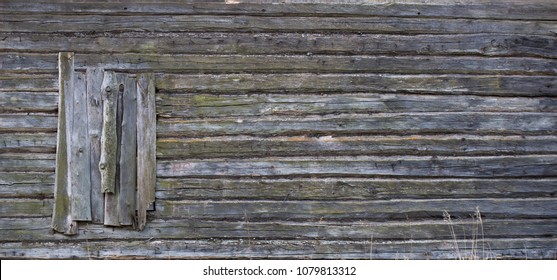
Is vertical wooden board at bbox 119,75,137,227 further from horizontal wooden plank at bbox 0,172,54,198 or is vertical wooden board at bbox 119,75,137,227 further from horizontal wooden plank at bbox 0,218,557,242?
horizontal wooden plank at bbox 0,172,54,198

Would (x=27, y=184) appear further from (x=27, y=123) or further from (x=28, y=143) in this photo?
(x=27, y=123)

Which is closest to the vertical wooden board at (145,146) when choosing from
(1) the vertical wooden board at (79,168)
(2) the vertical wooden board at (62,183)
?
(1) the vertical wooden board at (79,168)

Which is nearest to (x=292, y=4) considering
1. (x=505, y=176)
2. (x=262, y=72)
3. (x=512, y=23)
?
(x=262, y=72)

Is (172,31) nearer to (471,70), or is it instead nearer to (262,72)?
(262,72)

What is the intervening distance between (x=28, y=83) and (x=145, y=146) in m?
1.08

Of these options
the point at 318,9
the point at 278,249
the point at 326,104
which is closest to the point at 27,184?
the point at 278,249

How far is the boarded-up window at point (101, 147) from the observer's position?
6094 millimetres

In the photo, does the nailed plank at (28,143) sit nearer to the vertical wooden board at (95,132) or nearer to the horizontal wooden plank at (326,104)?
the vertical wooden board at (95,132)

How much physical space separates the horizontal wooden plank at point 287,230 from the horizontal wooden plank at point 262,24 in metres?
1.56

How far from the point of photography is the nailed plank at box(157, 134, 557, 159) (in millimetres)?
6156

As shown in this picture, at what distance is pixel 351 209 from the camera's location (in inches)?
244

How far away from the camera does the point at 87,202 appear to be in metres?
6.09

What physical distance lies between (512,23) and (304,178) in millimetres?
2165

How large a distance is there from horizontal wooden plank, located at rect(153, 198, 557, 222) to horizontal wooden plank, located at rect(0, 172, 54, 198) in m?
0.89
